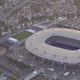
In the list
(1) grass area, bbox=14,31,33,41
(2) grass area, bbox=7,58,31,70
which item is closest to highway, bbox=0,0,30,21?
(1) grass area, bbox=14,31,33,41

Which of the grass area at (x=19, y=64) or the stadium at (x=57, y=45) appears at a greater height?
the stadium at (x=57, y=45)

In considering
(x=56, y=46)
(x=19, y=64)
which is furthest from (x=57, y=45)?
(x=19, y=64)

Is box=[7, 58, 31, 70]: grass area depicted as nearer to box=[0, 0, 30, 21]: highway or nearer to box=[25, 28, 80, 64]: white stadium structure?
box=[25, 28, 80, 64]: white stadium structure

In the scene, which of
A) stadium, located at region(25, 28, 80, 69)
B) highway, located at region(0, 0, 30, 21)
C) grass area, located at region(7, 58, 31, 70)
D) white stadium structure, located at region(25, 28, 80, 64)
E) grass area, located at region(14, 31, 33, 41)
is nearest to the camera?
stadium, located at region(25, 28, 80, 69)

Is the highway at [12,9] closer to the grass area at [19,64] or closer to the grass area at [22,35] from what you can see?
the grass area at [22,35]

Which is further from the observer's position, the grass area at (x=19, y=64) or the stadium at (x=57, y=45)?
the grass area at (x=19, y=64)

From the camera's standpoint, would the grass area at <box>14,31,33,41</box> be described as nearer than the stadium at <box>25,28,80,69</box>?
No

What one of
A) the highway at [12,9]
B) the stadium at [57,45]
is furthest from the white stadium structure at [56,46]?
the highway at [12,9]
